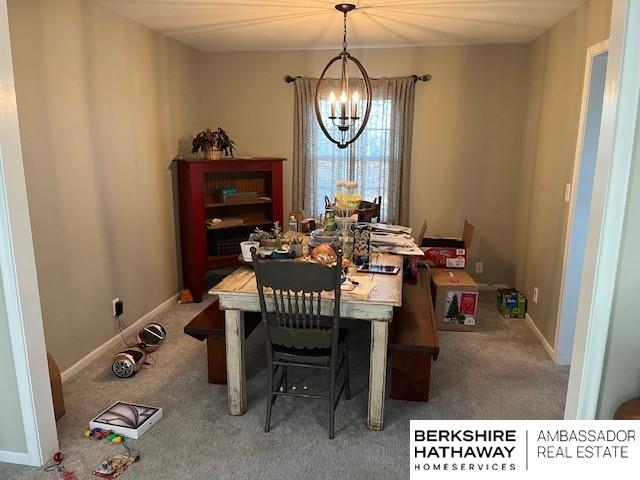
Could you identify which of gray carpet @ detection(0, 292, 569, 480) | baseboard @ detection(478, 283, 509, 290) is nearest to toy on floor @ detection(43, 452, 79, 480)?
gray carpet @ detection(0, 292, 569, 480)

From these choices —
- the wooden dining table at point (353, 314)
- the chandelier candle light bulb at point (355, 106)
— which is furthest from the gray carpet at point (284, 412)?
the chandelier candle light bulb at point (355, 106)

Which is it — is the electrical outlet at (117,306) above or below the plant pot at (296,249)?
below

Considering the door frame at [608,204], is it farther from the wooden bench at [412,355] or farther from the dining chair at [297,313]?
the dining chair at [297,313]

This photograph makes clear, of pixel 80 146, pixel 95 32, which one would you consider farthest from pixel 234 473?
pixel 95 32

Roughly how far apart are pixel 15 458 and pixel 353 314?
1689 millimetres

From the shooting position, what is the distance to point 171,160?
4258mm

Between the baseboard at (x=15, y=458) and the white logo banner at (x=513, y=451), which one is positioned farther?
the baseboard at (x=15, y=458)

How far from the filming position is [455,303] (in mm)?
3809

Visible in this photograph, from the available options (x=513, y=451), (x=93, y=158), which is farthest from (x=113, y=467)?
(x=93, y=158)

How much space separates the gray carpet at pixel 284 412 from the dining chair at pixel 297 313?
16 centimetres

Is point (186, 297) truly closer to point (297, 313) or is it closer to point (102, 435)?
point (102, 435)

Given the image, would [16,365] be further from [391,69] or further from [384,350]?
[391,69]

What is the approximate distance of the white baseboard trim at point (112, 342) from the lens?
3.04 metres

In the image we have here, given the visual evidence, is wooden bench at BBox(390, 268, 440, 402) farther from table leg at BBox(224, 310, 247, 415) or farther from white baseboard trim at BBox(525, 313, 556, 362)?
white baseboard trim at BBox(525, 313, 556, 362)
